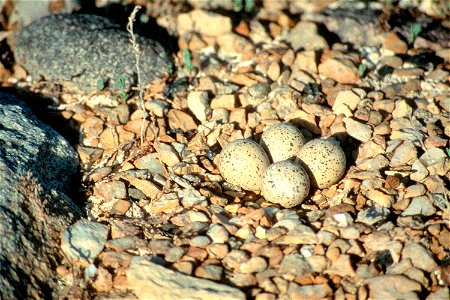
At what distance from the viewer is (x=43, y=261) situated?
3.98 metres

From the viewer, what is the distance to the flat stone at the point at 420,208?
422 centimetres

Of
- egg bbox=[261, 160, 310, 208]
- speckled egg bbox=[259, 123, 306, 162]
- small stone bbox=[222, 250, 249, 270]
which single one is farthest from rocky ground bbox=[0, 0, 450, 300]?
speckled egg bbox=[259, 123, 306, 162]

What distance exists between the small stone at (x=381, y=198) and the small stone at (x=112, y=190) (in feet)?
6.17

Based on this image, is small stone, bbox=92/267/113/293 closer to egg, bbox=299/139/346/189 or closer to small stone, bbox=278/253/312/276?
small stone, bbox=278/253/312/276

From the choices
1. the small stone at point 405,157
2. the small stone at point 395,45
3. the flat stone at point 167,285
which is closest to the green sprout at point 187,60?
the small stone at point 395,45

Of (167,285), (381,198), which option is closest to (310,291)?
(167,285)

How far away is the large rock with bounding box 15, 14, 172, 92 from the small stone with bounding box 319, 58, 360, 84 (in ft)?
5.13

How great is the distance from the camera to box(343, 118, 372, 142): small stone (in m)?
5.04

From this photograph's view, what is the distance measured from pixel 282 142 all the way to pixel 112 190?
1.38m

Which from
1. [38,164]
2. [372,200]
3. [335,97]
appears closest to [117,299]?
[38,164]

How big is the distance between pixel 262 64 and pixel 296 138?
4.71 ft

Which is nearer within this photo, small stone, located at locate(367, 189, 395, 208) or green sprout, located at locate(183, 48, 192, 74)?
small stone, located at locate(367, 189, 395, 208)

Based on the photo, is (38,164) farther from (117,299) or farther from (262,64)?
(262,64)

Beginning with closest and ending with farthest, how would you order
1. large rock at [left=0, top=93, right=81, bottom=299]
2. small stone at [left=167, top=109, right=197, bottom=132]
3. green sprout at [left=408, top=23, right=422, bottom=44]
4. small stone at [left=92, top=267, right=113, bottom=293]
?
large rock at [left=0, top=93, right=81, bottom=299] → small stone at [left=92, top=267, right=113, bottom=293] → small stone at [left=167, top=109, right=197, bottom=132] → green sprout at [left=408, top=23, right=422, bottom=44]
